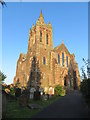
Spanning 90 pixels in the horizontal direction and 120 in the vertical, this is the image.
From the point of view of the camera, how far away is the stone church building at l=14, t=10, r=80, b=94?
3916 cm

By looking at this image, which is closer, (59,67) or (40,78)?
(40,78)

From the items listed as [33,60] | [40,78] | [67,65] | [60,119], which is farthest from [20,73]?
[60,119]

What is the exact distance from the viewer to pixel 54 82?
39.8m

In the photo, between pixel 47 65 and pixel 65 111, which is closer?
pixel 65 111

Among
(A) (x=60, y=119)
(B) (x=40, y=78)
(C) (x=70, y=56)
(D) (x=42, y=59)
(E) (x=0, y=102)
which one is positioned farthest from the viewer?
(C) (x=70, y=56)

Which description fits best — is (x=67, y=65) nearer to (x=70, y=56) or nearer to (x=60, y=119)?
(x=70, y=56)

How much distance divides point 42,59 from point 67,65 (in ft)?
33.6

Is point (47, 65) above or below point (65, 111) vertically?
above

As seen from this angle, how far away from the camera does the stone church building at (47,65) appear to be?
39156 mm

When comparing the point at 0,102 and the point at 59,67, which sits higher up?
the point at 59,67

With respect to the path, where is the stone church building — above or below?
above

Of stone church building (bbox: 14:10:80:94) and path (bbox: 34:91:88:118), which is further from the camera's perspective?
stone church building (bbox: 14:10:80:94)

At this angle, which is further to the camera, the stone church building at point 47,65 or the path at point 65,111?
the stone church building at point 47,65

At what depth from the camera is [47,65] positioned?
42.0 m
